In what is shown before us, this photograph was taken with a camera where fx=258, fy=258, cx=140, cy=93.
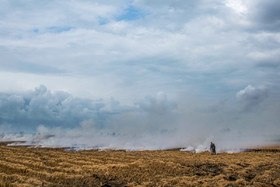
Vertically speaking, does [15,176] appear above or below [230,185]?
above

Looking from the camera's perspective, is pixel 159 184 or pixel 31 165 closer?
pixel 159 184

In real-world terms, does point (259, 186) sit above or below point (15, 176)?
below

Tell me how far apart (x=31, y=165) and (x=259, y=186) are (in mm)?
20082

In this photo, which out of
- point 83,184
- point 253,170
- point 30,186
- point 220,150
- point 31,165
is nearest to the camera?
point 30,186

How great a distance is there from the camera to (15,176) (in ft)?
59.7

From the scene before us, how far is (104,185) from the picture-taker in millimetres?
18250

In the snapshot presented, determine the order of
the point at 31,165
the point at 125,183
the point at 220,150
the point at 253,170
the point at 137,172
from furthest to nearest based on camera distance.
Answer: the point at 220,150
the point at 253,170
the point at 31,165
the point at 137,172
the point at 125,183

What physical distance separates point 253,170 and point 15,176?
22229 mm

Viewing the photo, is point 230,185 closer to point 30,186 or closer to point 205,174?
point 205,174

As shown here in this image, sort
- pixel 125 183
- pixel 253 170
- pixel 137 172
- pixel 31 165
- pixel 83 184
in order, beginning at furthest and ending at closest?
pixel 253 170, pixel 31 165, pixel 137 172, pixel 125 183, pixel 83 184

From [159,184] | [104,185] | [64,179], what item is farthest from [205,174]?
[64,179]

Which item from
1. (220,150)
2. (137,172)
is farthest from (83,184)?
(220,150)

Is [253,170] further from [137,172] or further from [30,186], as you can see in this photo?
[30,186]

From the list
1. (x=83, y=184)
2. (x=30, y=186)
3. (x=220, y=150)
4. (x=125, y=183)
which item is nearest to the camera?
(x=30, y=186)
